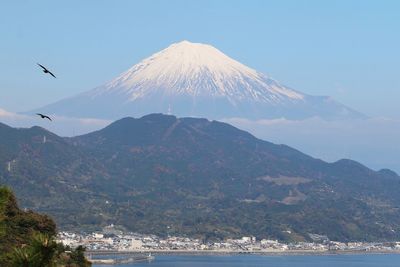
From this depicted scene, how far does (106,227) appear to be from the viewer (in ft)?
627

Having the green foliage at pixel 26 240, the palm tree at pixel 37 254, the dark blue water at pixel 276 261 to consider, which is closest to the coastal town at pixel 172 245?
the dark blue water at pixel 276 261

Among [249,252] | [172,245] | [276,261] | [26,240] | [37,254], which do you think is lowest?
[37,254]

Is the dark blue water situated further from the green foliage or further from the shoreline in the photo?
the green foliage

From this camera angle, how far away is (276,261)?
6156 inches

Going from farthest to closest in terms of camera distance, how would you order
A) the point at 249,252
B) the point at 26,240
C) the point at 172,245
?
1. the point at 172,245
2. the point at 249,252
3. the point at 26,240

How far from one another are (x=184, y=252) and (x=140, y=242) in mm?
12521

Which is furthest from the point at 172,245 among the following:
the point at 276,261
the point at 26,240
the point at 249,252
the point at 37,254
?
the point at 37,254

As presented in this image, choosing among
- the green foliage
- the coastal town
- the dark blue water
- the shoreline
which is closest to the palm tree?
the green foliage

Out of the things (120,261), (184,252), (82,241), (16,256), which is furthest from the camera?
(184,252)

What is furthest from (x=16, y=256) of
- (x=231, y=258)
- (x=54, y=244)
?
(x=231, y=258)

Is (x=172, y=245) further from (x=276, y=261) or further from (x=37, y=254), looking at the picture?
(x=37, y=254)

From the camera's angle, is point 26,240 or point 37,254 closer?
point 37,254

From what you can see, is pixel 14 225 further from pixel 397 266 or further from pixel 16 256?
pixel 397 266

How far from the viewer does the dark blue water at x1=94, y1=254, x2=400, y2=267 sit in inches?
5600
